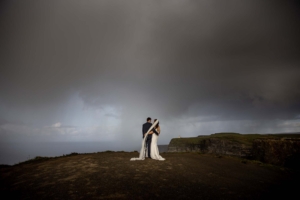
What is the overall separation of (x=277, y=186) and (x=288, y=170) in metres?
5.98

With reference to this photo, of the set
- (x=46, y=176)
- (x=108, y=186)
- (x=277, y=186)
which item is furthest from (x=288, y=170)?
(x=46, y=176)

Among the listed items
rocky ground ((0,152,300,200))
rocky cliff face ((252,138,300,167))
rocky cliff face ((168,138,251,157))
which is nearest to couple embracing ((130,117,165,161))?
rocky ground ((0,152,300,200))

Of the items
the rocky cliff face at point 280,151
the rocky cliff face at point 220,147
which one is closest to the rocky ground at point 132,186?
the rocky cliff face at point 280,151

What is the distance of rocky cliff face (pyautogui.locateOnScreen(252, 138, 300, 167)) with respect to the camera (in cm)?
1373

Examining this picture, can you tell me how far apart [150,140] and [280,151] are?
1255 centimetres

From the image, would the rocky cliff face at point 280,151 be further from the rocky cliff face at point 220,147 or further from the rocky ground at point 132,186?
the rocky cliff face at point 220,147

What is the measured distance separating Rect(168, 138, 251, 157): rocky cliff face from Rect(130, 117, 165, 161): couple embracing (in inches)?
→ 1158

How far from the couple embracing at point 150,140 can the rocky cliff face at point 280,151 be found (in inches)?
443

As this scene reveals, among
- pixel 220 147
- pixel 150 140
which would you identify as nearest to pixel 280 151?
pixel 150 140

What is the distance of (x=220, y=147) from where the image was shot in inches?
2032

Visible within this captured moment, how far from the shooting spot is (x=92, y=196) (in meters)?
5.99

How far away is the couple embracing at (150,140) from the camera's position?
13570 millimetres

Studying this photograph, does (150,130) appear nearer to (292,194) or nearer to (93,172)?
(93,172)

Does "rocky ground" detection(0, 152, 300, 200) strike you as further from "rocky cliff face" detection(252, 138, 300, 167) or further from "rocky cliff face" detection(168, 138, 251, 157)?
"rocky cliff face" detection(168, 138, 251, 157)
